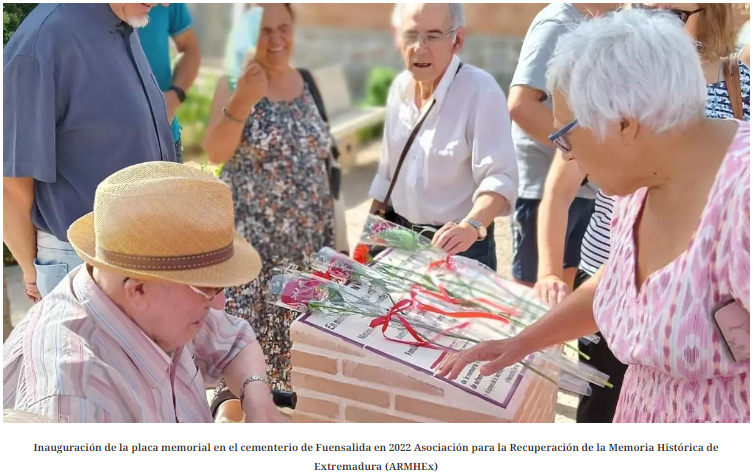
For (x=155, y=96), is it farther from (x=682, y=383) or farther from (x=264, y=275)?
(x=682, y=383)

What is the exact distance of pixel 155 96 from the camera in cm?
253

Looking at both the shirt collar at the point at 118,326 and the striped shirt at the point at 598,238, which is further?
the striped shirt at the point at 598,238

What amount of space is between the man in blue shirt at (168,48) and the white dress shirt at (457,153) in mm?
1438

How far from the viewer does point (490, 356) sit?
1891 millimetres

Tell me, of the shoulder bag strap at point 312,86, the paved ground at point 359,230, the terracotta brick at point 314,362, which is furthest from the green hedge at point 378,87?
the terracotta brick at point 314,362

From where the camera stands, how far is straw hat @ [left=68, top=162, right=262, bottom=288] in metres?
1.49

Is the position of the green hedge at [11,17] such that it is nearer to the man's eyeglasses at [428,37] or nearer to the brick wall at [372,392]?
the man's eyeglasses at [428,37]

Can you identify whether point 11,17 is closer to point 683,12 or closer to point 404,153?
point 404,153

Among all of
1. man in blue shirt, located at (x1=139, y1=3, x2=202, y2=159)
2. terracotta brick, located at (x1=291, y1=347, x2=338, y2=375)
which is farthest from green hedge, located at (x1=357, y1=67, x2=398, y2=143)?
terracotta brick, located at (x1=291, y1=347, x2=338, y2=375)

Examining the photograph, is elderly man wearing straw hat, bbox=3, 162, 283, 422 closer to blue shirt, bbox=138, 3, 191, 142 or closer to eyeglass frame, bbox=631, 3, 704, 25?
eyeglass frame, bbox=631, 3, 704, 25

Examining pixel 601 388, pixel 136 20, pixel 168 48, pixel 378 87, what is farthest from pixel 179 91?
pixel 378 87

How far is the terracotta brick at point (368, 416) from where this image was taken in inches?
Answer: 72.6

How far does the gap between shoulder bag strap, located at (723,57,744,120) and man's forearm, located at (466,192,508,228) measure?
2.74ft

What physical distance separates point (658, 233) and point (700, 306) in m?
0.20
